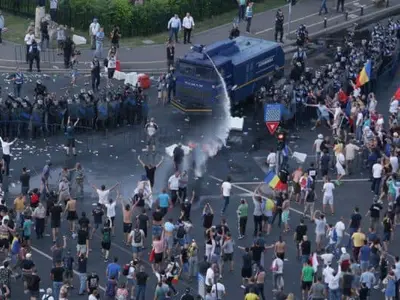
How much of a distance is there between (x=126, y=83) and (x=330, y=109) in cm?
898

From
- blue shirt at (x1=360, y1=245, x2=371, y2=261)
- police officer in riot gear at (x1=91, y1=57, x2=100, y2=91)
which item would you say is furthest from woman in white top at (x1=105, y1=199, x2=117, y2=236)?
police officer in riot gear at (x1=91, y1=57, x2=100, y2=91)

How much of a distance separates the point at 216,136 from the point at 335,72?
21.5 ft

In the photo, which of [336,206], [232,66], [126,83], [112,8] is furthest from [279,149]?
[112,8]

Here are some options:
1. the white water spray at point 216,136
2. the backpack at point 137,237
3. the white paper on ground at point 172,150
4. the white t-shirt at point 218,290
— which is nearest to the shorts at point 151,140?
the white paper on ground at point 172,150

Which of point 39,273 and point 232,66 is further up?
point 232,66

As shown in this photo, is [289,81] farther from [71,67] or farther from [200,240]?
[200,240]

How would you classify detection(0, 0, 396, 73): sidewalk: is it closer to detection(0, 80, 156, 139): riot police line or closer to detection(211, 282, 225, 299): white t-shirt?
detection(0, 80, 156, 139): riot police line

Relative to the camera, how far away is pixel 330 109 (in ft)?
178

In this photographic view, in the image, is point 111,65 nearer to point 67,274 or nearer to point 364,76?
point 364,76

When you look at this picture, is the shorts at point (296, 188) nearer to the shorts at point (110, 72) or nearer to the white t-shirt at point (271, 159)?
the white t-shirt at point (271, 159)

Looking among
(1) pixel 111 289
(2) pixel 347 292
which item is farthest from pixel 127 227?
(2) pixel 347 292

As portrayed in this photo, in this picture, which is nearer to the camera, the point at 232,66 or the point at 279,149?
the point at 279,149

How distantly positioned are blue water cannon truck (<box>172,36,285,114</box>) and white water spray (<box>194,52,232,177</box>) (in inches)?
8.3

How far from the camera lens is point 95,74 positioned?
5656 centimetres
